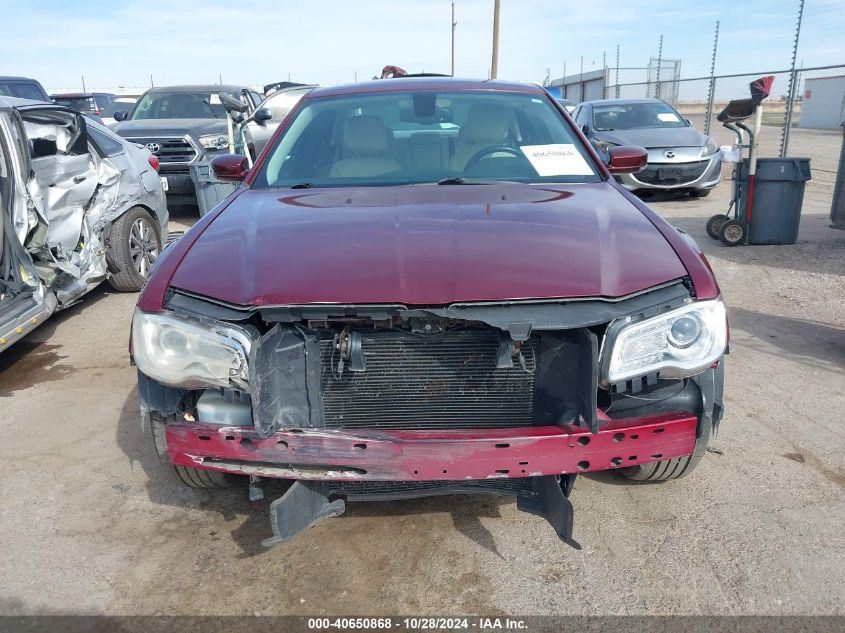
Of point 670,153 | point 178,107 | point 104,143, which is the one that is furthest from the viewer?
point 178,107

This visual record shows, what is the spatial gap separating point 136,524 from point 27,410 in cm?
161

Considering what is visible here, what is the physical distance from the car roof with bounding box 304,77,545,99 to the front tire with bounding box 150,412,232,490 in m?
2.21

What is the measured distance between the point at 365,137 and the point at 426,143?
33cm

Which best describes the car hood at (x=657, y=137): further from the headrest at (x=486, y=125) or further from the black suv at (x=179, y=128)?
the headrest at (x=486, y=125)

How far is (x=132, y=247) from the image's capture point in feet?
19.8

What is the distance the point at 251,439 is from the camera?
2182mm

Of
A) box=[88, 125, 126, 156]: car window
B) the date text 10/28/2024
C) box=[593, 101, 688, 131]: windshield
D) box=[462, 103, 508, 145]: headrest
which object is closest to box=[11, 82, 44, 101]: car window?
box=[88, 125, 126, 156]: car window

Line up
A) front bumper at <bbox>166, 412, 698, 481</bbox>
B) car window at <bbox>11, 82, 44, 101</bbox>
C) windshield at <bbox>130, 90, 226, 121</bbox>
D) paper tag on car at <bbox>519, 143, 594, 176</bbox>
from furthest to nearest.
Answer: car window at <bbox>11, 82, 44, 101</bbox> → windshield at <bbox>130, 90, 226, 121</bbox> → paper tag on car at <bbox>519, 143, 594, 176</bbox> → front bumper at <bbox>166, 412, 698, 481</bbox>

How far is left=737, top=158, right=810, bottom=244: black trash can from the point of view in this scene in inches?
290

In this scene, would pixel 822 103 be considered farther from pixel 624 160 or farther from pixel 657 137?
pixel 624 160

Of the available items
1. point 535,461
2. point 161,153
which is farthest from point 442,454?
point 161,153

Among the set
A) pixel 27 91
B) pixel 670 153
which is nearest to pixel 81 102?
pixel 27 91

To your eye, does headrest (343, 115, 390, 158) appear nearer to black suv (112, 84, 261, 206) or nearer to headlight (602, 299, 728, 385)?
headlight (602, 299, 728, 385)

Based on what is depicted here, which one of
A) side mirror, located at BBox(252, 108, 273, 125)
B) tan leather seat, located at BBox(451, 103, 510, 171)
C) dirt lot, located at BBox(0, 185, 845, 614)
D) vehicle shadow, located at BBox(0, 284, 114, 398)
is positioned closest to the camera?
dirt lot, located at BBox(0, 185, 845, 614)
